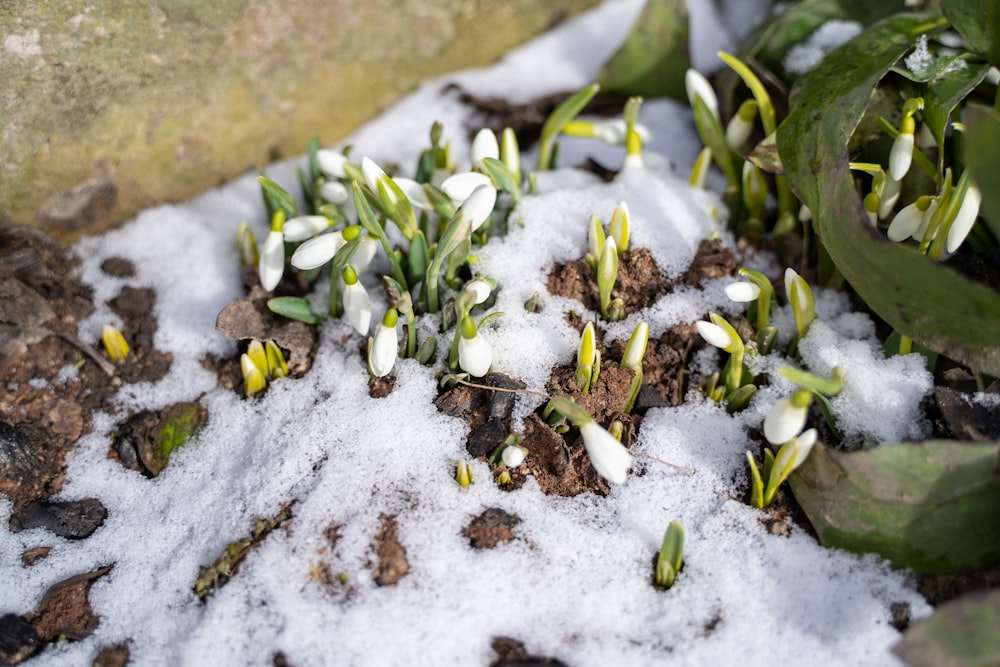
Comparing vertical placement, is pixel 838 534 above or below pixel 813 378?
below

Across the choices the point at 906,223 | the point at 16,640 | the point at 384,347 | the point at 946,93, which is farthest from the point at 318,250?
the point at 946,93

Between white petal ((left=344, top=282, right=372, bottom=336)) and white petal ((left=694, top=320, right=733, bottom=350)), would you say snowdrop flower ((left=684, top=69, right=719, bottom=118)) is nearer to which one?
white petal ((left=694, top=320, right=733, bottom=350))

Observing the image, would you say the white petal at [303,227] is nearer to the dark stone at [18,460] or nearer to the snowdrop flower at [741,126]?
the dark stone at [18,460]

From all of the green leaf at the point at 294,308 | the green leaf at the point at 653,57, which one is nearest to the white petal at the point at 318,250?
the green leaf at the point at 294,308

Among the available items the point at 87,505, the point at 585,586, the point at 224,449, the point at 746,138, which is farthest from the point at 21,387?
the point at 746,138

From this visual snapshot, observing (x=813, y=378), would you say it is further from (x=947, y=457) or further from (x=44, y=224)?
(x=44, y=224)

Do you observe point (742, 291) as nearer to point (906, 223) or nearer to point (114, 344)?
point (906, 223)
